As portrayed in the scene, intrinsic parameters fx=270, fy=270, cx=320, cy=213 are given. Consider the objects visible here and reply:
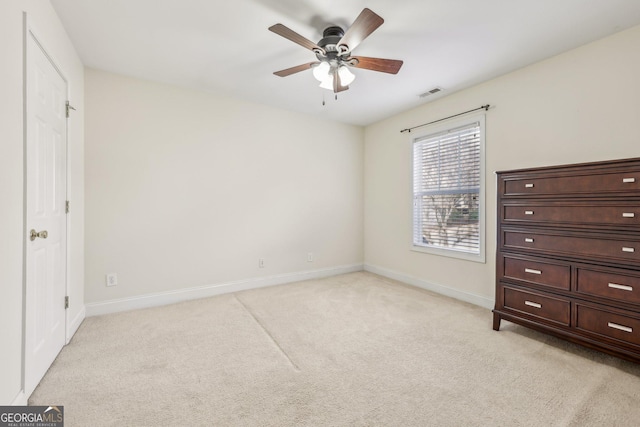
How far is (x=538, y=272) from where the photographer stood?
223 centimetres

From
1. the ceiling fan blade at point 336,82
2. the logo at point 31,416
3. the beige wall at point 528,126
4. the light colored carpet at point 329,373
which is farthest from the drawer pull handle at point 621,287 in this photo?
the logo at point 31,416

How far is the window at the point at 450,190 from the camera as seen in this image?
10.4 feet

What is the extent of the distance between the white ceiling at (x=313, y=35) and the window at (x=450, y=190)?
64 centimetres

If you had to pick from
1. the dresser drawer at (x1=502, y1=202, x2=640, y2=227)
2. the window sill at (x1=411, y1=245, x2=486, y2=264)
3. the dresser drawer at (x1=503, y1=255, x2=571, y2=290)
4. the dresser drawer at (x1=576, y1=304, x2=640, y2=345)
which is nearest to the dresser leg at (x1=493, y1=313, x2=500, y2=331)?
the dresser drawer at (x1=503, y1=255, x2=571, y2=290)

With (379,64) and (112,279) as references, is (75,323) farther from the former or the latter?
(379,64)

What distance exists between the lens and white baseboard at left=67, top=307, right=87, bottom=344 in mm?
2279

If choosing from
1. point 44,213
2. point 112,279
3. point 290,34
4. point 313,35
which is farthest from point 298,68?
point 112,279

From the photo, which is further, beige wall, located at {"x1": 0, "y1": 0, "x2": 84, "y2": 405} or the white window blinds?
the white window blinds

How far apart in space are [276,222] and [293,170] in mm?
825

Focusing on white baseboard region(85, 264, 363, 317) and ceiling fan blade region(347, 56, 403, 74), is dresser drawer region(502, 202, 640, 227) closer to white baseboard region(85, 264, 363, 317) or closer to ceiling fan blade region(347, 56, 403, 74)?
ceiling fan blade region(347, 56, 403, 74)

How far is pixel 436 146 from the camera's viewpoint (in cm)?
363

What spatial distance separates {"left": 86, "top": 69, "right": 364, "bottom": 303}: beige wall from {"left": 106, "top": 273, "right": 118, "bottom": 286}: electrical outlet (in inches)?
1.8

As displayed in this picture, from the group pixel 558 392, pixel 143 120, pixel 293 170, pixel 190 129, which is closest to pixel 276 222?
pixel 293 170

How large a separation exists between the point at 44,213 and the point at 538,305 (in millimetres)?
3761
